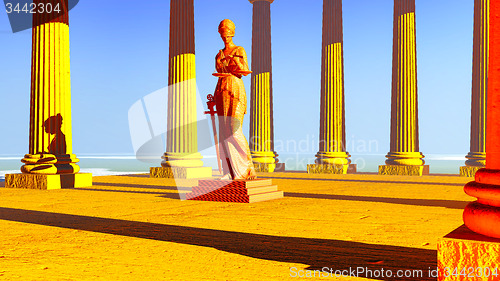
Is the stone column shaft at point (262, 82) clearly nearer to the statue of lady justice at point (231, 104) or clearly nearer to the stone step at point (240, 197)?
the stone step at point (240, 197)

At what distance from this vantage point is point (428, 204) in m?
14.3

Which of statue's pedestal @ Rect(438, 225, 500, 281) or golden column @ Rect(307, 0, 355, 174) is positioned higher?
golden column @ Rect(307, 0, 355, 174)

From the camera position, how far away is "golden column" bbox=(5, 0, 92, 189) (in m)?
20.4

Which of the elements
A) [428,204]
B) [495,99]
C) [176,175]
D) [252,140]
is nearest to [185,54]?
[176,175]

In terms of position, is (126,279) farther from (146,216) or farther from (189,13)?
(189,13)

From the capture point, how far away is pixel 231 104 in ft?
51.1

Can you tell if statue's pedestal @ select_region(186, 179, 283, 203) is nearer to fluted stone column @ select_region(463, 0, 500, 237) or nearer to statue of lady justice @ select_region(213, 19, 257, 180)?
statue of lady justice @ select_region(213, 19, 257, 180)

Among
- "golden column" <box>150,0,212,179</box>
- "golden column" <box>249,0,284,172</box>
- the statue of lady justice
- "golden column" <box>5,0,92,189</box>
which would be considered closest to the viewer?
the statue of lady justice

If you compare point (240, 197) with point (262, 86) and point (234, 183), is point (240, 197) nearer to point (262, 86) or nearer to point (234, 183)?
point (234, 183)

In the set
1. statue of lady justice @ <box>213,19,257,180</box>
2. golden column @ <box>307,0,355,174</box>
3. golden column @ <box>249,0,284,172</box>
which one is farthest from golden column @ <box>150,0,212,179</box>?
statue of lady justice @ <box>213,19,257,180</box>

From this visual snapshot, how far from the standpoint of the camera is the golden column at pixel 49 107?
2044cm

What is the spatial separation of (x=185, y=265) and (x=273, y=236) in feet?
8.72

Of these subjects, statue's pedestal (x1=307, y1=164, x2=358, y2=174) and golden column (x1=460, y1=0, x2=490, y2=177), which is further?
statue's pedestal (x1=307, y1=164, x2=358, y2=174)

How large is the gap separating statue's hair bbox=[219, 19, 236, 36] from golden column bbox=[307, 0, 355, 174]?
17067 mm
